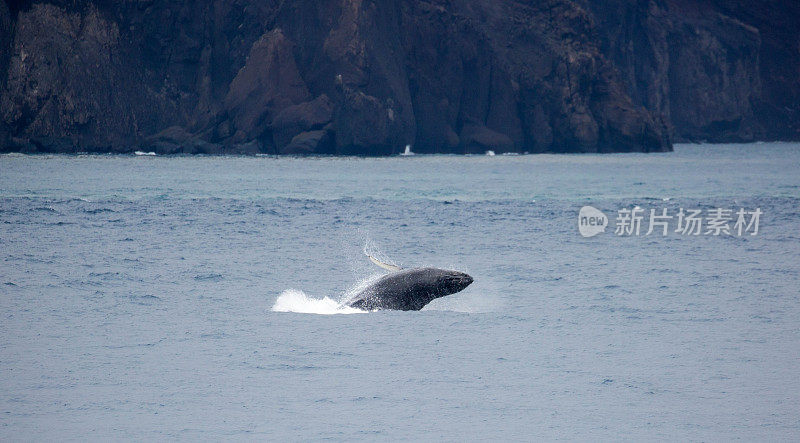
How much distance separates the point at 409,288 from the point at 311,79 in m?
119

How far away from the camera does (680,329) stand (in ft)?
69.3

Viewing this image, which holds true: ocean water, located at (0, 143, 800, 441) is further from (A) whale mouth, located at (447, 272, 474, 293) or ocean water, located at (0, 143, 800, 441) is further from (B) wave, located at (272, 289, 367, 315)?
(A) whale mouth, located at (447, 272, 474, 293)

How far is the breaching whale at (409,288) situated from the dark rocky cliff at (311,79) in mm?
108526

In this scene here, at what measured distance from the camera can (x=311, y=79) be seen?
13762 centimetres

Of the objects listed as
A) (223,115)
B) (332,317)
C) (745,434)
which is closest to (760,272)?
(332,317)

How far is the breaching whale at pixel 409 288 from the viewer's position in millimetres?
19750

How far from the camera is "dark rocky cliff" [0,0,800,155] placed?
133 metres

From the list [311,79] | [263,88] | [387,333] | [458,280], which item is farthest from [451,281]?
[311,79]

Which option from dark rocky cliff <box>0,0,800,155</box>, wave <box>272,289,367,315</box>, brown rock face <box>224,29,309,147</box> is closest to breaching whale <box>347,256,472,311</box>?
wave <box>272,289,367,315</box>

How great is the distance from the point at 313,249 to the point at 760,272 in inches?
558

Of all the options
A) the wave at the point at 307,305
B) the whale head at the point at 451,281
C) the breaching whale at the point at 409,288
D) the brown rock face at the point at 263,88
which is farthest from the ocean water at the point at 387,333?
the brown rock face at the point at 263,88

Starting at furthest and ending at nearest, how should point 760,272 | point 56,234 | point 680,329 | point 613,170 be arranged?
point 613,170 < point 56,234 < point 760,272 < point 680,329

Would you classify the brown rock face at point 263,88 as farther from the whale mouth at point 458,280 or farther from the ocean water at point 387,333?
the whale mouth at point 458,280

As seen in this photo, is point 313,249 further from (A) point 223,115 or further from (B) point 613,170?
(A) point 223,115
